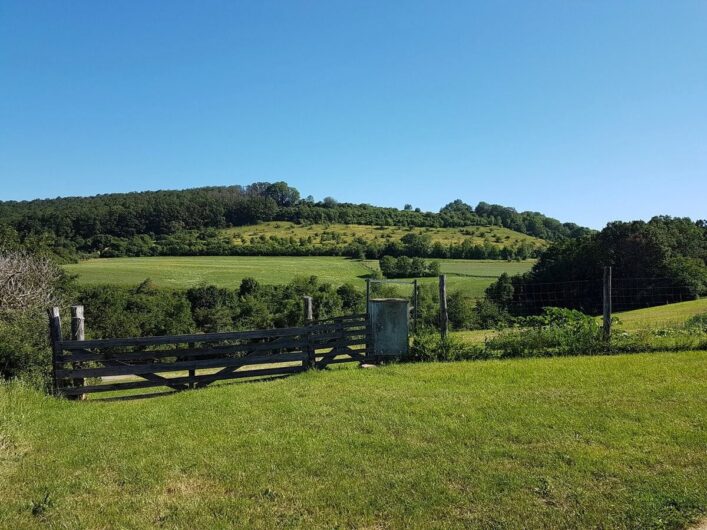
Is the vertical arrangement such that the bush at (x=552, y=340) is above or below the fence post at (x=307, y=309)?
below

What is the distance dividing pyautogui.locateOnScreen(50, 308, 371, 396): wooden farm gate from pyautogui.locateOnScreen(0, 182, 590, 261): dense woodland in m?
64.3

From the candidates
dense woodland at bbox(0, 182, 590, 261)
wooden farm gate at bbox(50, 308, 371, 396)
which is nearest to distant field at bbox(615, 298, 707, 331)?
wooden farm gate at bbox(50, 308, 371, 396)

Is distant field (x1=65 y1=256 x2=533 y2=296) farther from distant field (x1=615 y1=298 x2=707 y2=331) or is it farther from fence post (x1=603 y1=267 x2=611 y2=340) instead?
fence post (x1=603 y1=267 x2=611 y2=340)

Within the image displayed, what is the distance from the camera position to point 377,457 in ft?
17.5

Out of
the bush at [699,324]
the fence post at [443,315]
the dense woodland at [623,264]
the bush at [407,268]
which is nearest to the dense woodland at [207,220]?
the bush at [407,268]

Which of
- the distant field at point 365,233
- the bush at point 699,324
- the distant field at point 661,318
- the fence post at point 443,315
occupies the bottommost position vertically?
the distant field at point 661,318

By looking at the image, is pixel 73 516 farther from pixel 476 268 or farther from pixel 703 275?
pixel 476 268

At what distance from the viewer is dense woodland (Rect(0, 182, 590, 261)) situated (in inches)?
3556

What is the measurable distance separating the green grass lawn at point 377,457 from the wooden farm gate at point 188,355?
3.31 feet

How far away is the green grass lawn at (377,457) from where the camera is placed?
13.6 ft

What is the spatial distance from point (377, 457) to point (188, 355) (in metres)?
6.44

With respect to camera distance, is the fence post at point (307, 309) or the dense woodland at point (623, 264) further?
the dense woodland at point (623, 264)

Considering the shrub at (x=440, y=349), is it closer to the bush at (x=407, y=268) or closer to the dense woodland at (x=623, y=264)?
the dense woodland at (x=623, y=264)

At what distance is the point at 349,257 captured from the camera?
310ft
